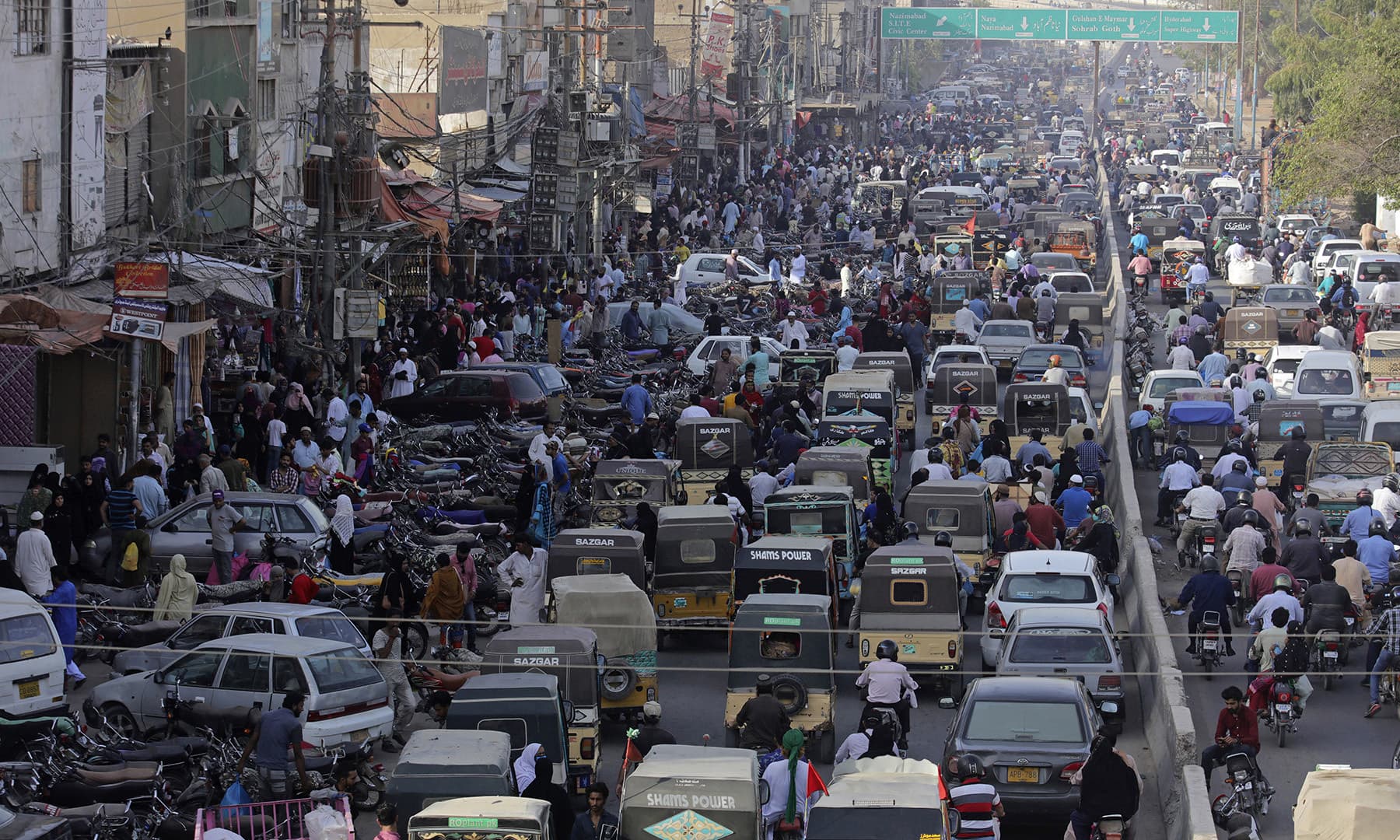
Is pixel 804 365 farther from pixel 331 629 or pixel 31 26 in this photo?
pixel 331 629

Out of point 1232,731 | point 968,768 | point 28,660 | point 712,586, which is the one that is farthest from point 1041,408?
point 28,660

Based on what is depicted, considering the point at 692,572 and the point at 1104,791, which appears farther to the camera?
the point at 692,572

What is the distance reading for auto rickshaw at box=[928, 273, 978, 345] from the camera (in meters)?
43.2

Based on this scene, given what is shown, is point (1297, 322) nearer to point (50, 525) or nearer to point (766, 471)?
point (766, 471)

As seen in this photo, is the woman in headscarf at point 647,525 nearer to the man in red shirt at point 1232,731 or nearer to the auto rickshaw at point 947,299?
the man in red shirt at point 1232,731

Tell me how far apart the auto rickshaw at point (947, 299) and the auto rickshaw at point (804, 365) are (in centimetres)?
839

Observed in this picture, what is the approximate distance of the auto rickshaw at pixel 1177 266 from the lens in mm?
49281

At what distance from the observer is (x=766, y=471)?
2800 centimetres

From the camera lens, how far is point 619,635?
66.2 feet

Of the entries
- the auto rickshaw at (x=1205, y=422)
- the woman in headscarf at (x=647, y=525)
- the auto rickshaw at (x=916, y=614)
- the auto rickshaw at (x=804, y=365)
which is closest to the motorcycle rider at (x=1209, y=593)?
the auto rickshaw at (x=916, y=614)

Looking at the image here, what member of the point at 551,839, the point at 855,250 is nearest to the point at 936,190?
the point at 855,250

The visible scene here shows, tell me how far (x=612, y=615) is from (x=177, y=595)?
4449 millimetres

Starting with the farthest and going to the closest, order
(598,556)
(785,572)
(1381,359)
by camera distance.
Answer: (1381,359), (598,556), (785,572)

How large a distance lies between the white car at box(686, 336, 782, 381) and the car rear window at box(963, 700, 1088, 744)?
1871cm
